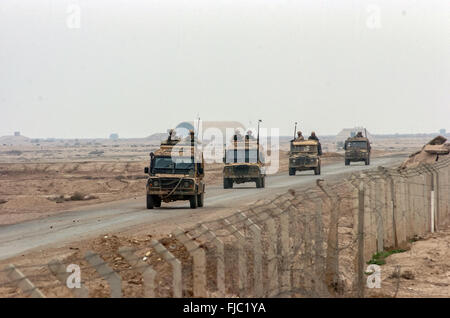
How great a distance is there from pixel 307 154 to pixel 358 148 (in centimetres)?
1284

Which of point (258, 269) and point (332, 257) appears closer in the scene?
point (258, 269)

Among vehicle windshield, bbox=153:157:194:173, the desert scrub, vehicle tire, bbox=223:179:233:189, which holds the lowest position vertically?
vehicle tire, bbox=223:179:233:189

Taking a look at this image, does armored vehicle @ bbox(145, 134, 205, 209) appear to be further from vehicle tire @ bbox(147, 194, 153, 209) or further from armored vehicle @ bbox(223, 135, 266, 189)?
armored vehicle @ bbox(223, 135, 266, 189)

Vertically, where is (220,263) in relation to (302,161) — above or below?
above

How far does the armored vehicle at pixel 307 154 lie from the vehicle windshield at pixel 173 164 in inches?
995

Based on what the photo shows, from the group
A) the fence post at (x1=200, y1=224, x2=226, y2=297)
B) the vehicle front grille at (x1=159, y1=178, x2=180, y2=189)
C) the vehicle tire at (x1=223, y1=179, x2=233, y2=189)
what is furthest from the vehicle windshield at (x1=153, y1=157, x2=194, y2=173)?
the fence post at (x1=200, y1=224, x2=226, y2=297)

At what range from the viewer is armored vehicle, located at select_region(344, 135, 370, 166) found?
63.9 m

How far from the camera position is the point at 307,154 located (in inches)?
2074

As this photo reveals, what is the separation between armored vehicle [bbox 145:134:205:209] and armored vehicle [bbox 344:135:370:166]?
123 feet

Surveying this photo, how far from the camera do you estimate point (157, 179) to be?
27422mm

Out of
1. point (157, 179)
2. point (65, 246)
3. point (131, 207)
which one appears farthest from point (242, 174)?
point (65, 246)

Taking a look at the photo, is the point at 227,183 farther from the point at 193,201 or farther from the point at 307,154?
the point at 193,201

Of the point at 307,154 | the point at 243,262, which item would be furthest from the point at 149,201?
the point at 307,154
